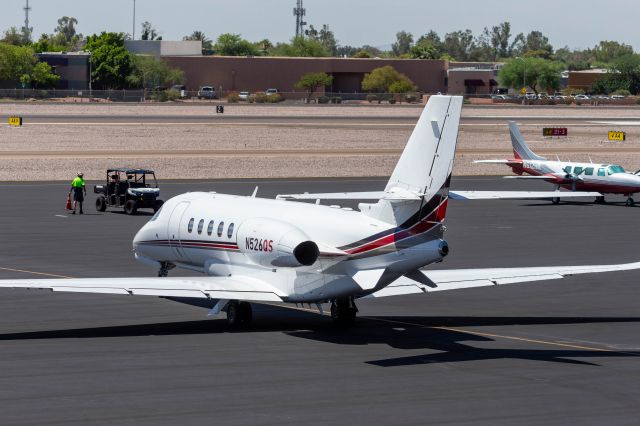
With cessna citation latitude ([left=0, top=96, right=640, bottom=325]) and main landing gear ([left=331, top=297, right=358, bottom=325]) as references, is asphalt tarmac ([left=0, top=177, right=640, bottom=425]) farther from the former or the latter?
cessna citation latitude ([left=0, top=96, right=640, bottom=325])

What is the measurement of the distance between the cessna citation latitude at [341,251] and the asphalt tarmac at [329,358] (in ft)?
4.05

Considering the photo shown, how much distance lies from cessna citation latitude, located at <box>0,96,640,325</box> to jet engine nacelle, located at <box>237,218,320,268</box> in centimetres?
2

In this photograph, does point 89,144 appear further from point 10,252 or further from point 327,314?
point 327,314

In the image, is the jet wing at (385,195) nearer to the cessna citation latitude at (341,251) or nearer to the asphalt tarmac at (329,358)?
the cessna citation latitude at (341,251)

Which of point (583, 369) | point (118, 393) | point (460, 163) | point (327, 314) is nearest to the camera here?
point (118, 393)

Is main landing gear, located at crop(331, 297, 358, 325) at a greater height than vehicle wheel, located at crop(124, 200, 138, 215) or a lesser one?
greater

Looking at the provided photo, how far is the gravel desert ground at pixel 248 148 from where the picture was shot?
90812 millimetres

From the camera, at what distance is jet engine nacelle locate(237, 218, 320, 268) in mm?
26953

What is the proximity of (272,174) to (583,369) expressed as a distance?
6607cm

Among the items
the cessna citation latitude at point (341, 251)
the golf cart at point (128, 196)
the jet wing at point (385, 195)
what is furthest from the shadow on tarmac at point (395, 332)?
the golf cart at point (128, 196)

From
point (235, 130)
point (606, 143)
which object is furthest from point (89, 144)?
point (606, 143)

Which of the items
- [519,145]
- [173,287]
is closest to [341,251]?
[173,287]

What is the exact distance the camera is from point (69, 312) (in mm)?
32219

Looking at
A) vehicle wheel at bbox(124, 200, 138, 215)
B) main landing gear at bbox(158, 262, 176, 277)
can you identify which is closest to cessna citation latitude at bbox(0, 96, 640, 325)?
main landing gear at bbox(158, 262, 176, 277)
